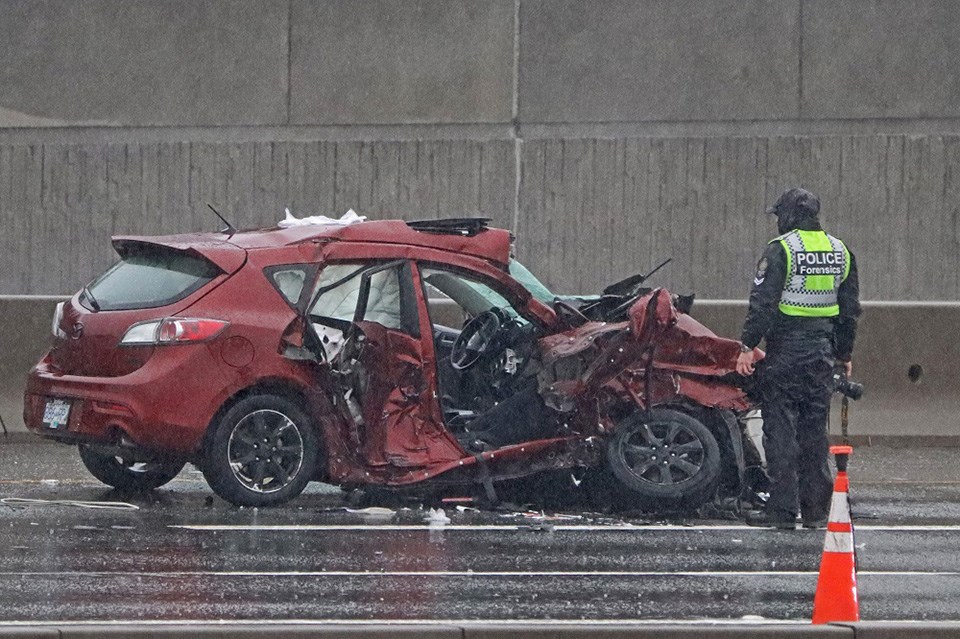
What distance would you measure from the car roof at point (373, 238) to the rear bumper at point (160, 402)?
76 centimetres

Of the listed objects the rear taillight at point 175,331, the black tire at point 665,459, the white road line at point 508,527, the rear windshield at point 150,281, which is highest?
the rear windshield at point 150,281

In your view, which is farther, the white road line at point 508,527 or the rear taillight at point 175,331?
the rear taillight at point 175,331

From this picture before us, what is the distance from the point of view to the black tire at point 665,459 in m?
10.8

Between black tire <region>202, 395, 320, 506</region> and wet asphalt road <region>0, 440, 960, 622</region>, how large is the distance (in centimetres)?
16

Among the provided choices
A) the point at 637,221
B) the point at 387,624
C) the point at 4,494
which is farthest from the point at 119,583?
the point at 637,221

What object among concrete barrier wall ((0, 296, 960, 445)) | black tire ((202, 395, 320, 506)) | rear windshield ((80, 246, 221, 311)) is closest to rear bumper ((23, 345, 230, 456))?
black tire ((202, 395, 320, 506))

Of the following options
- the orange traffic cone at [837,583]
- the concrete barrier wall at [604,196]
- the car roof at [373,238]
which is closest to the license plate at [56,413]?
the car roof at [373,238]

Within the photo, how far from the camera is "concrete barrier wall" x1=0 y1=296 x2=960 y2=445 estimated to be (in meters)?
15.3

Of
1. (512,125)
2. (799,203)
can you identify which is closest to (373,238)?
(799,203)

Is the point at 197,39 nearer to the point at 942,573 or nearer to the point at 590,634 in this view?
the point at 942,573

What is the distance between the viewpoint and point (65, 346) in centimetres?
1110

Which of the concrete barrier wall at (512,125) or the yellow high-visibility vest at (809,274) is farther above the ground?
the concrete barrier wall at (512,125)

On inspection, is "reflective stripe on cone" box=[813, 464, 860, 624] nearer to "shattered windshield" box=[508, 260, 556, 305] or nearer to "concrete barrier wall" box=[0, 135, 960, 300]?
"shattered windshield" box=[508, 260, 556, 305]

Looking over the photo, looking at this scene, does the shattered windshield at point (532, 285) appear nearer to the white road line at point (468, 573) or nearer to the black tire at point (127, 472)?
the black tire at point (127, 472)
